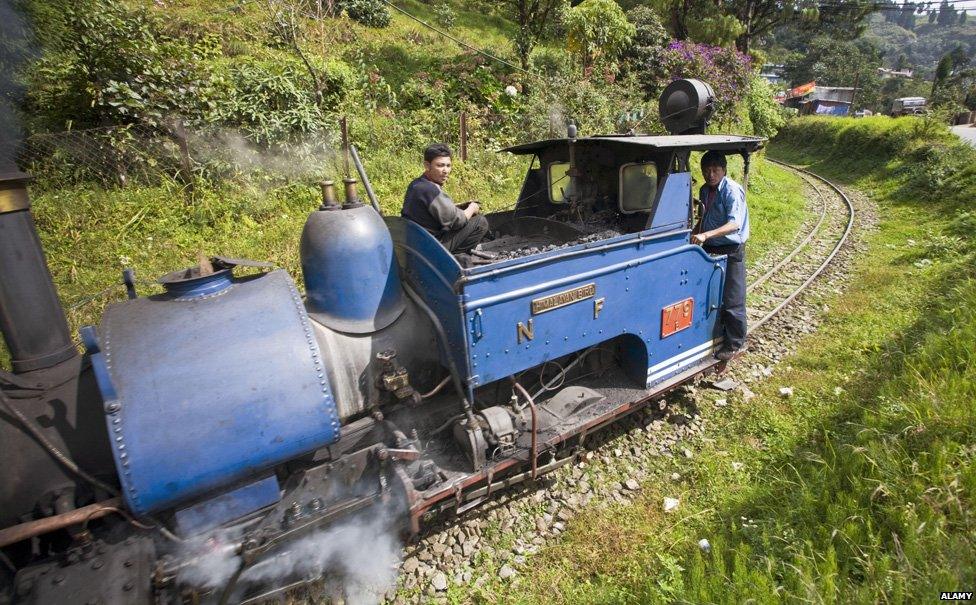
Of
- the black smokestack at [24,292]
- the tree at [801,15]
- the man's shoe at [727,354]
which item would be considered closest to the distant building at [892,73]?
the tree at [801,15]

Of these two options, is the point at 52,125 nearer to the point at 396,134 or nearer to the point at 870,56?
the point at 396,134

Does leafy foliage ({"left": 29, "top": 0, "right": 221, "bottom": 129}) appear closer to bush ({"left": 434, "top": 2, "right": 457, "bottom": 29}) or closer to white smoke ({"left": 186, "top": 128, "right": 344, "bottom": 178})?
white smoke ({"left": 186, "top": 128, "right": 344, "bottom": 178})

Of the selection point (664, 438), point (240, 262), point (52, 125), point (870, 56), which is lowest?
point (664, 438)

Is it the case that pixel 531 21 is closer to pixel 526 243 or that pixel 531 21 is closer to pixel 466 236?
pixel 526 243

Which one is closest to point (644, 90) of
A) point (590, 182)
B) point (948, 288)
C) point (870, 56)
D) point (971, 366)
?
point (948, 288)

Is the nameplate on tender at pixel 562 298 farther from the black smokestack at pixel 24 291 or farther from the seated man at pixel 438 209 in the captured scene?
the black smokestack at pixel 24 291

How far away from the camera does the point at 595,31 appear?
14.8m

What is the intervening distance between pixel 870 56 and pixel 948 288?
279 feet

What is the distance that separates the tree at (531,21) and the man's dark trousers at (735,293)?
11.8 m

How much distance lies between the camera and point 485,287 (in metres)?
3.55

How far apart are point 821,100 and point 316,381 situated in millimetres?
59249

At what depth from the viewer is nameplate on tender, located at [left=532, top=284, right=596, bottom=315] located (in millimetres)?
3855

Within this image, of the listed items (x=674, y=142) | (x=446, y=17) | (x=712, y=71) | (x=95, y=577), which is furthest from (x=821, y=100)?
(x=95, y=577)

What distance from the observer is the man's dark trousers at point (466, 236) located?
4.27 meters
